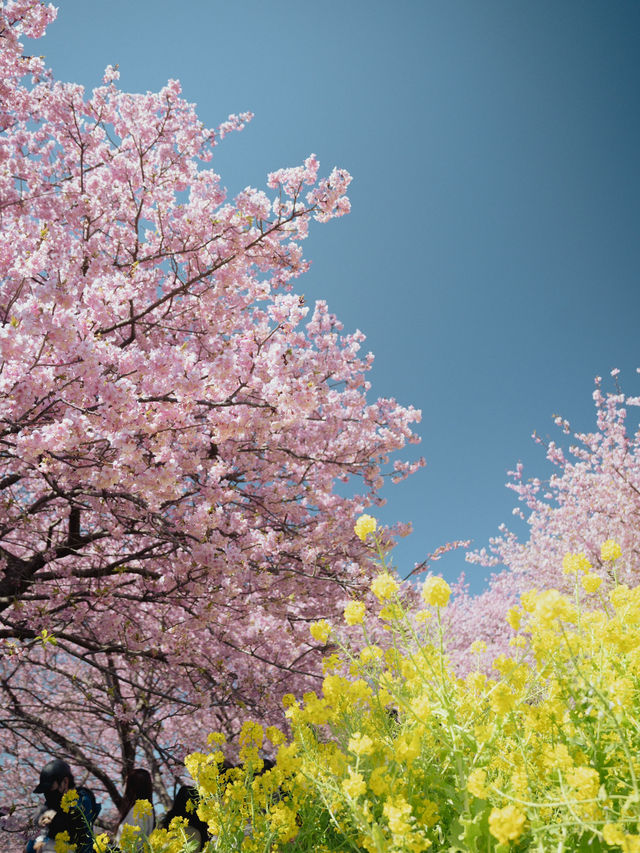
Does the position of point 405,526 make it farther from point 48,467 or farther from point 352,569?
point 48,467

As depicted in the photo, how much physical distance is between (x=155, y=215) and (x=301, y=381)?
3.24m

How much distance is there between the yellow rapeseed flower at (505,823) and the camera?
137cm

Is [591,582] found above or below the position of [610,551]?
below

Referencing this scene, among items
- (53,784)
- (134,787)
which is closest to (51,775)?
(53,784)

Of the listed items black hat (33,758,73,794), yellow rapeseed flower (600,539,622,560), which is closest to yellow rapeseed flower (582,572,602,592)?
yellow rapeseed flower (600,539,622,560)

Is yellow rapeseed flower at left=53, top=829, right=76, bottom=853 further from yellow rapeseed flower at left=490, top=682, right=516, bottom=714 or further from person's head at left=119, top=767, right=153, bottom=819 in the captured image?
yellow rapeseed flower at left=490, top=682, right=516, bottom=714

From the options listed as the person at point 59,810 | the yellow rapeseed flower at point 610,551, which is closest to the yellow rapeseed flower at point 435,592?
the yellow rapeseed flower at point 610,551

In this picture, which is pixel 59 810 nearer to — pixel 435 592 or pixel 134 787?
pixel 134 787

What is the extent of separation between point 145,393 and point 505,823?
4397 mm

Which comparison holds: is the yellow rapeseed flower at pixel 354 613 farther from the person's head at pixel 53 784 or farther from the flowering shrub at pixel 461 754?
the person's head at pixel 53 784

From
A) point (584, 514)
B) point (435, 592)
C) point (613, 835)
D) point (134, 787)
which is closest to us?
point (613, 835)

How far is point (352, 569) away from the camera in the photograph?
26.3 feet

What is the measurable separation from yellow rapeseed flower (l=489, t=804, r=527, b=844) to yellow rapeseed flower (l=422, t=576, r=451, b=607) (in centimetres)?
66

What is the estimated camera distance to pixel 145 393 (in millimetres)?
4922
